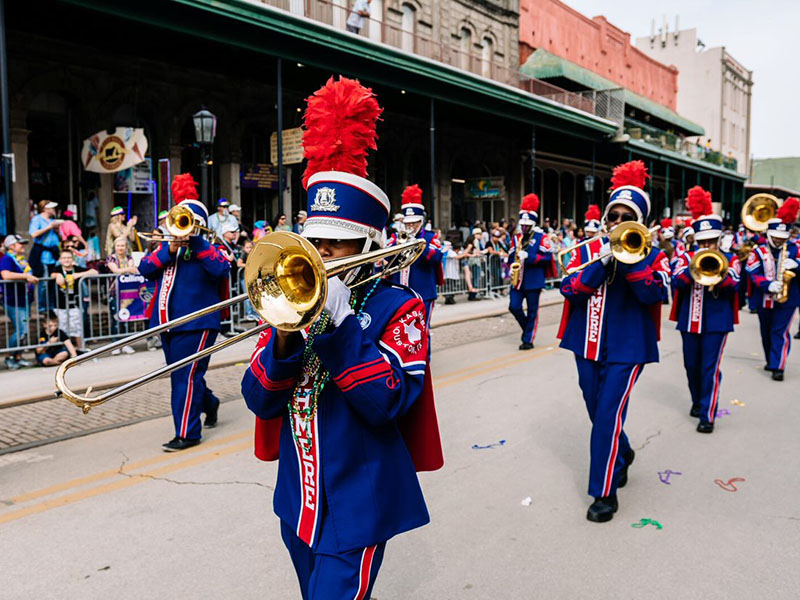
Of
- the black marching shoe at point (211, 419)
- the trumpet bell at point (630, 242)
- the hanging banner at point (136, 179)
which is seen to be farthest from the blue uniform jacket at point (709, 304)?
the hanging banner at point (136, 179)

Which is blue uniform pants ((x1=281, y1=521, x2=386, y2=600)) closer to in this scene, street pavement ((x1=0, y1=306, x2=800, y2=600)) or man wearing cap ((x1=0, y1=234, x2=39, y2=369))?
street pavement ((x1=0, y1=306, x2=800, y2=600))

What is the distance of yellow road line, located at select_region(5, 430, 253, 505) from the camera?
4.84 metres

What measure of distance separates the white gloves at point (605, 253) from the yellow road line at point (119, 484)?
3.22 m

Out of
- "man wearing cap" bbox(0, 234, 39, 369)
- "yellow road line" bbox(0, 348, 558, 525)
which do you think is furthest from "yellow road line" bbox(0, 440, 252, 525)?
"man wearing cap" bbox(0, 234, 39, 369)

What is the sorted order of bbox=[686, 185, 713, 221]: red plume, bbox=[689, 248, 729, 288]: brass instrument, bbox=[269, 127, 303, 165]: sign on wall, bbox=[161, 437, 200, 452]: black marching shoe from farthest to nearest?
bbox=[269, 127, 303, 165]: sign on wall
bbox=[686, 185, 713, 221]: red plume
bbox=[689, 248, 729, 288]: brass instrument
bbox=[161, 437, 200, 452]: black marching shoe

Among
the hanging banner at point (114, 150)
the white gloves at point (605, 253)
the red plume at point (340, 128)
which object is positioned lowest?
the white gloves at point (605, 253)

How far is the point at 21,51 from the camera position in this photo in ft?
45.0

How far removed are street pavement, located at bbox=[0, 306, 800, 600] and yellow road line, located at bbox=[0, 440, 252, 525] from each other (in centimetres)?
2

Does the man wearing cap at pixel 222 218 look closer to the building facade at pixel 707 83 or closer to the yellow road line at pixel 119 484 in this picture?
the yellow road line at pixel 119 484

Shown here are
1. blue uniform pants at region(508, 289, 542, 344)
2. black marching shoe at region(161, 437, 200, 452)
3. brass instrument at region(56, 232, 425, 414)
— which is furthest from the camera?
blue uniform pants at region(508, 289, 542, 344)

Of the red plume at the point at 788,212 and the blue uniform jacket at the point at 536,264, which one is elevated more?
the red plume at the point at 788,212

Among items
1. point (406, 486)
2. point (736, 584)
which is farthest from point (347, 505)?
point (736, 584)

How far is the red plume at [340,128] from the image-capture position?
233 centimetres

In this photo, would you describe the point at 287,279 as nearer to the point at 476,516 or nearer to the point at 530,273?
the point at 476,516
